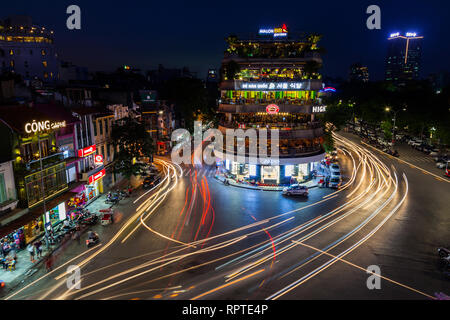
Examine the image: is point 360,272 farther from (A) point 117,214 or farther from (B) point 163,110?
(B) point 163,110

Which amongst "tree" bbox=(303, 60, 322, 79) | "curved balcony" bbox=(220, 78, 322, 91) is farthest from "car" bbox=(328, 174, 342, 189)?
"tree" bbox=(303, 60, 322, 79)

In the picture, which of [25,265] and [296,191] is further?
[296,191]

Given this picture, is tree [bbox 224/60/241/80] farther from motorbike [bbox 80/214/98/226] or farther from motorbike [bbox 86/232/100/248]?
motorbike [bbox 86/232/100/248]

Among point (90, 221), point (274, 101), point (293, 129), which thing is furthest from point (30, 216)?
point (293, 129)

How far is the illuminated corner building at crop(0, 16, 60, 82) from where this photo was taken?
3061 inches

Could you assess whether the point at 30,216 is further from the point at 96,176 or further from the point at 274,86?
the point at 274,86

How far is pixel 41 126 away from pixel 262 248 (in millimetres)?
21217

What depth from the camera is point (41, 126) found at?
951 inches

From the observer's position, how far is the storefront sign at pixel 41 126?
74.9ft

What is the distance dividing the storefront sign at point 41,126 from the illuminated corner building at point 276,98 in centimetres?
2615

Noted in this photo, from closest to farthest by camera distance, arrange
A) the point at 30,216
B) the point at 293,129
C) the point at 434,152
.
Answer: the point at 30,216, the point at 293,129, the point at 434,152

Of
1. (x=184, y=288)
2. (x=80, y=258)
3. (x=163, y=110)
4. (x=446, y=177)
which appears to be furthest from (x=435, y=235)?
(x=163, y=110)

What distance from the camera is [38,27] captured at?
281ft

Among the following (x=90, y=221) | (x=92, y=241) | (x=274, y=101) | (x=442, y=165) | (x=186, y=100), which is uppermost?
(x=186, y=100)
